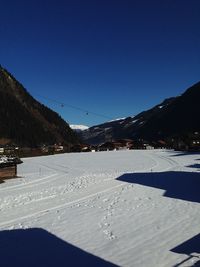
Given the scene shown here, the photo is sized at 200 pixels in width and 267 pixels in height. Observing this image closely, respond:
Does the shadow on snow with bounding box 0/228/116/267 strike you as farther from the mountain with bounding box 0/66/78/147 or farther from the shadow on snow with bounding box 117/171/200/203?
the mountain with bounding box 0/66/78/147

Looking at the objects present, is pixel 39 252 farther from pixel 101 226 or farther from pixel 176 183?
pixel 176 183

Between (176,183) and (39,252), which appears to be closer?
(39,252)

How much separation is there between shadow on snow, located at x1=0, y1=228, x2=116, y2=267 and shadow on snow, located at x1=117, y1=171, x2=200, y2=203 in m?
7.40

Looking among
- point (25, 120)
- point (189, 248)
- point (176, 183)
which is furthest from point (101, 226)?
point (25, 120)

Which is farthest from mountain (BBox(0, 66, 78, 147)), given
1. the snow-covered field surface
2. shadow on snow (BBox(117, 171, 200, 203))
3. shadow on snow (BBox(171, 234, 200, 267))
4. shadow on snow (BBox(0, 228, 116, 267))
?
shadow on snow (BBox(171, 234, 200, 267))

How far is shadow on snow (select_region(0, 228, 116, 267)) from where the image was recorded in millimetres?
8977

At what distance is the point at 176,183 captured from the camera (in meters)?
22.1

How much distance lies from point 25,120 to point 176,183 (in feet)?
445

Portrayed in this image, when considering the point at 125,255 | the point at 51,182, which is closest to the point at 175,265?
the point at 125,255

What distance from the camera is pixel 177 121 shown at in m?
184

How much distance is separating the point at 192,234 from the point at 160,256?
2.12m

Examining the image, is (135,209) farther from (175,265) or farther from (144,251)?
(175,265)

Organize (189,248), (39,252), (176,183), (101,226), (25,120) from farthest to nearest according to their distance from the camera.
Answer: (25,120) → (176,183) → (101,226) → (39,252) → (189,248)

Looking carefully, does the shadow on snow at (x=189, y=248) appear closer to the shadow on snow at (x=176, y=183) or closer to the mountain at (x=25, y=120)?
the shadow on snow at (x=176, y=183)
